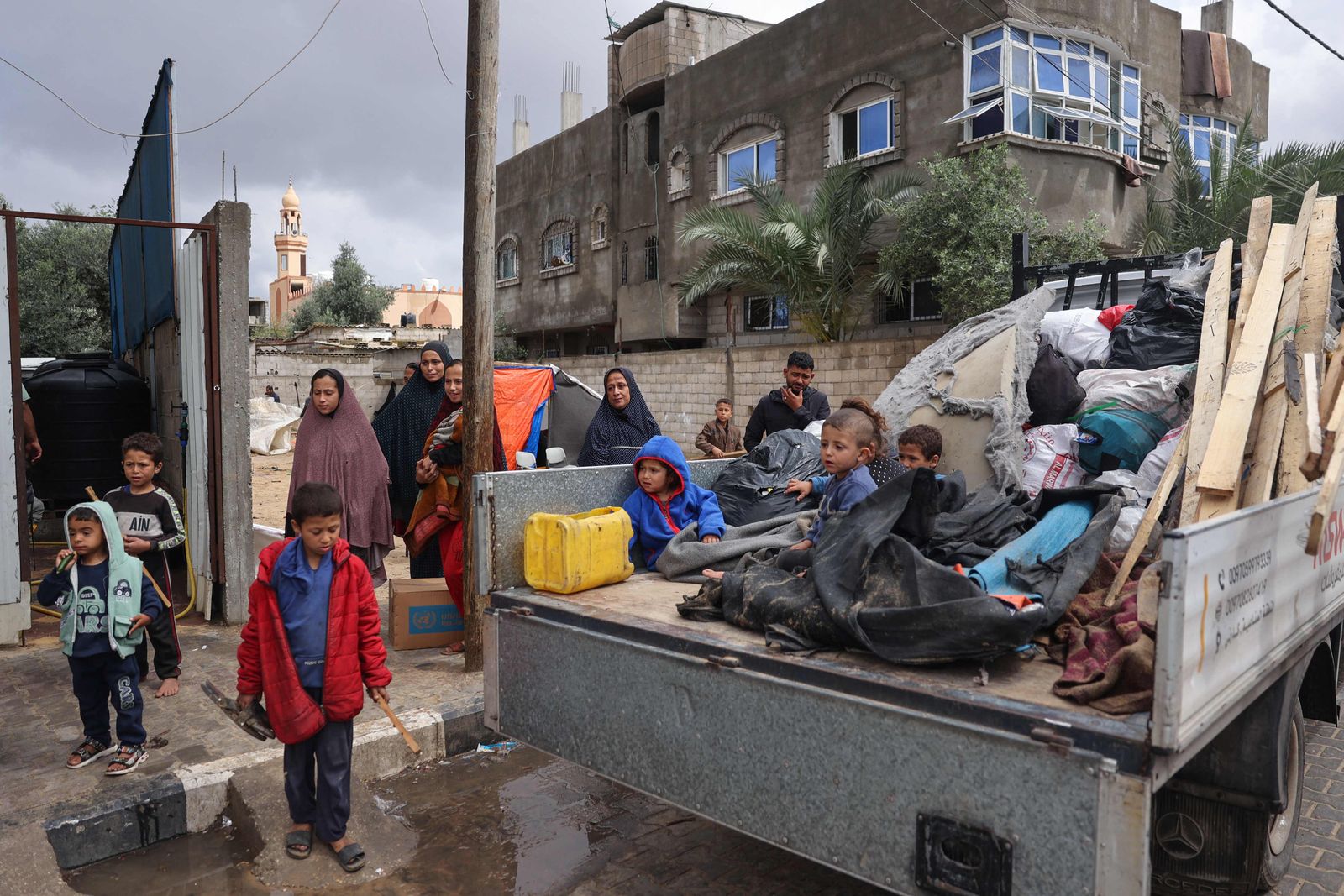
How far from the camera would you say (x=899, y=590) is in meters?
2.46

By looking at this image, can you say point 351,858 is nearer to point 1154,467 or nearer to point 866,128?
point 1154,467

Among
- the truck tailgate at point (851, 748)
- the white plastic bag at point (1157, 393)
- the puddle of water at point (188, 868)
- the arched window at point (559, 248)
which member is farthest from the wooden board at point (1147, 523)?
the arched window at point (559, 248)

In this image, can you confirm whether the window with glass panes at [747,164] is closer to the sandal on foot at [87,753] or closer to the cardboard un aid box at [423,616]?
the cardboard un aid box at [423,616]

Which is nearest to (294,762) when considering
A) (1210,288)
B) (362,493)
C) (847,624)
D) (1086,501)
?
(847,624)

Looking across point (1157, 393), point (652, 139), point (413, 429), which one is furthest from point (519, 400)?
point (652, 139)

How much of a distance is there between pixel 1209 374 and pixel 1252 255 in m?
1.04

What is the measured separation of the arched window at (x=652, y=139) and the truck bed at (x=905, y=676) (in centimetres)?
2115

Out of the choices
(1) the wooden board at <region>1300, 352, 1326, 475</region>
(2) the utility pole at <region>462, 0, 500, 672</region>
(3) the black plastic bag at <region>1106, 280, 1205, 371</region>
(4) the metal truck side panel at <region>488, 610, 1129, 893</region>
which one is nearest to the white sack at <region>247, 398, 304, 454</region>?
(2) the utility pole at <region>462, 0, 500, 672</region>

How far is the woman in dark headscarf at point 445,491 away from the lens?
5539mm

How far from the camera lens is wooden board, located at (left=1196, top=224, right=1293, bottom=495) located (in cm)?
296

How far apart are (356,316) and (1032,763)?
38.3 meters

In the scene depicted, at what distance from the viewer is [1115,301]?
5816mm

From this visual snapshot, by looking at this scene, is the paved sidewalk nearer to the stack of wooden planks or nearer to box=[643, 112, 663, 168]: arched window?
the stack of wooden planks

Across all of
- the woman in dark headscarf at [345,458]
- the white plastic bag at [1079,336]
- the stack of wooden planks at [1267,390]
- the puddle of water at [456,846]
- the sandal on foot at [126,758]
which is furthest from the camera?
the woman in dark headscarf at [345,458]
